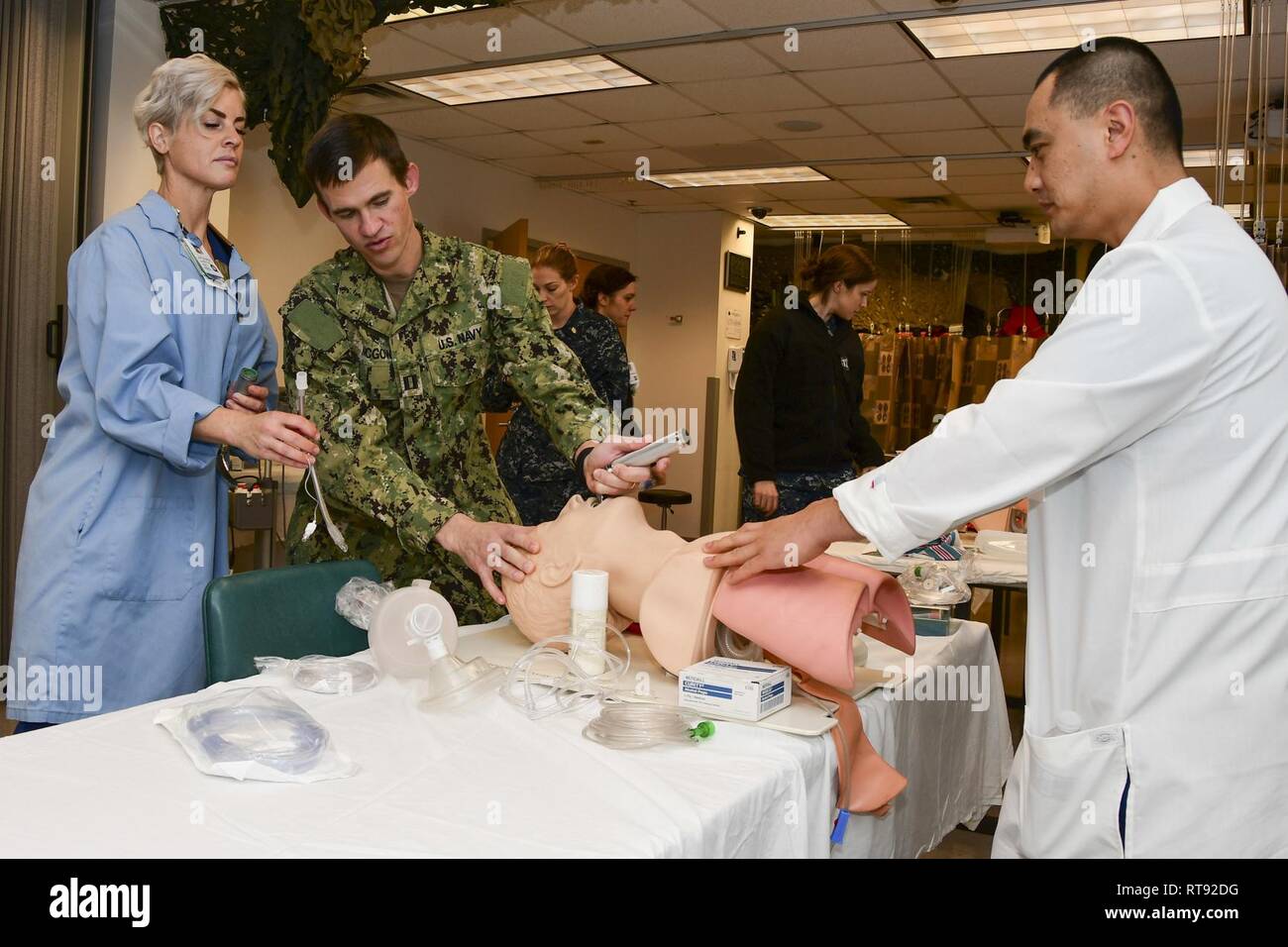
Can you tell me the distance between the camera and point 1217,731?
1306 millimetres

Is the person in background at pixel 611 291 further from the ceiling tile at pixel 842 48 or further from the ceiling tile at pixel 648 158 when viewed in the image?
the ceiling tile at pixel 648 158

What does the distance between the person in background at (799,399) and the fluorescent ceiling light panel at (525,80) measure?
1.90 meters

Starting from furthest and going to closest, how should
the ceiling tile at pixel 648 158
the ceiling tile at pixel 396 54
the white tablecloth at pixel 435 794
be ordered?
1. the ceiling tile at pixel 648 158
2. the ceiling tile at pixel 396 54
3. the white tablecloth at pixel 435 794

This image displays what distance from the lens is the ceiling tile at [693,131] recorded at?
6605mm

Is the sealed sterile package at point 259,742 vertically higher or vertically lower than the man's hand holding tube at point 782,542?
lower

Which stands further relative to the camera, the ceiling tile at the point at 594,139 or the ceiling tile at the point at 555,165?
the ceiling tile at the point at 555,165

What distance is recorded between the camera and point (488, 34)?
5090 millimetres

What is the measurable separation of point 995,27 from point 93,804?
16.3 feet

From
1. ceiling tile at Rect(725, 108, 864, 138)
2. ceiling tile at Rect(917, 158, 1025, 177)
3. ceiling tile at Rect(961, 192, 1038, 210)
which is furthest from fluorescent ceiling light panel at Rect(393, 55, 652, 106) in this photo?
ceiling tile at Rect(961, 192, 1038, 210)

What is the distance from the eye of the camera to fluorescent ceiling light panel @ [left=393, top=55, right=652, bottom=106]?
5637mm

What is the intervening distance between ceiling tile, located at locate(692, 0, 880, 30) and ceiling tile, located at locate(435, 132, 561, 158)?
8.49 ft

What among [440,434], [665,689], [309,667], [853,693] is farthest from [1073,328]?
[440,434]

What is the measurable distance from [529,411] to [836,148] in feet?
14.0

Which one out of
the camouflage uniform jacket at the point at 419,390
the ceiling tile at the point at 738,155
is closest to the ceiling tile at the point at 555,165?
the ceiling tile at the point at 738,155
